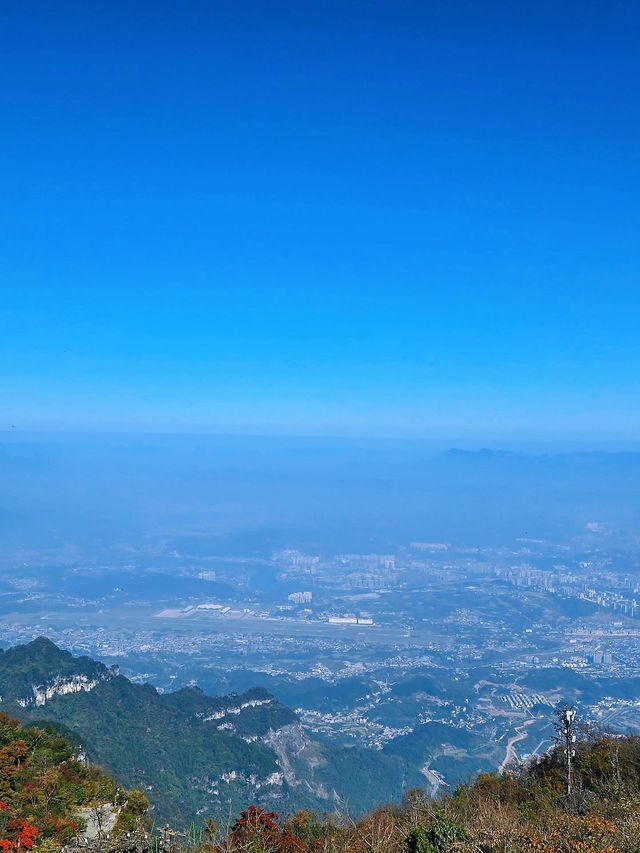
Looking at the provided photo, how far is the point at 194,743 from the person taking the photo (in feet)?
96.9

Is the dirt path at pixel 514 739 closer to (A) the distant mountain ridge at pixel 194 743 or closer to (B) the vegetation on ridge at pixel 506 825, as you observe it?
(A) the distant mountain ridge at pixel 194 743

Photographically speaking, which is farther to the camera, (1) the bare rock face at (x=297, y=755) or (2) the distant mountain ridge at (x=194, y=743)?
(1) the bare rock face at (x=297, y=755)

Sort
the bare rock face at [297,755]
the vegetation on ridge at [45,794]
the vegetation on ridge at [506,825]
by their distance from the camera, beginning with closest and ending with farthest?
the vegetation on ridge at [506,825] → the vegetation on ridge at [45,794] → the bare rock face at [297,755]

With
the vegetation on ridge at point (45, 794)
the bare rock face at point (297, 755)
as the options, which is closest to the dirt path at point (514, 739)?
the bare rock face at point (297, 755)

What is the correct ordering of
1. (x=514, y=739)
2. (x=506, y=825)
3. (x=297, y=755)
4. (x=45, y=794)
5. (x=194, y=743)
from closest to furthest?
(x=506, y=825)
(x=45, y=794)
(x=194, y=743)
(x=297, y=755)
(x=514, y=739)

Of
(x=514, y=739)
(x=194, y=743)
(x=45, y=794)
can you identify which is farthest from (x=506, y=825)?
(x=514, y=739)

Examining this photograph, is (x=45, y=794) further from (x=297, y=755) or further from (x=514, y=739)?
(x=514, y=739)

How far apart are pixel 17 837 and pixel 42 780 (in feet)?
15.2

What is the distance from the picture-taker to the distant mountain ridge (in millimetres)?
26188

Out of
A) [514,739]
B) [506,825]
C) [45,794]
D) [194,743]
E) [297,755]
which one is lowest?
[514,739]

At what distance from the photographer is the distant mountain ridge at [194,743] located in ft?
85.9

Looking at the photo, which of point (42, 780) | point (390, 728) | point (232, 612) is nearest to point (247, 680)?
point (390, 728)

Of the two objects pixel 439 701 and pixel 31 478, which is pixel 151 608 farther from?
pixel 31 478

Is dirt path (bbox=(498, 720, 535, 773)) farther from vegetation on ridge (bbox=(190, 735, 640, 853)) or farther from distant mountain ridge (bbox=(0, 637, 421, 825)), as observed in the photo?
vegetation on ridge (bbox=(190, 735, 640, 853))
